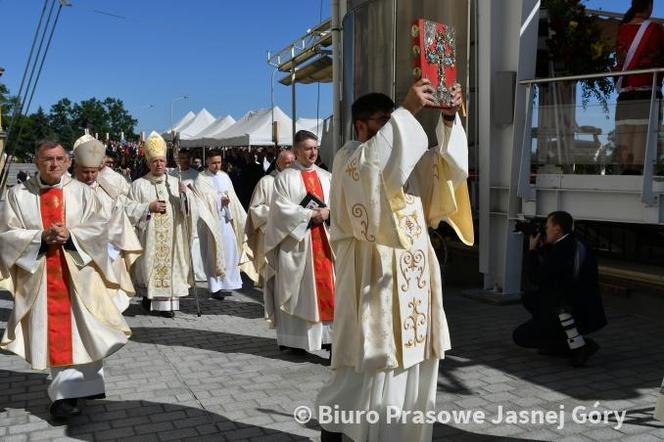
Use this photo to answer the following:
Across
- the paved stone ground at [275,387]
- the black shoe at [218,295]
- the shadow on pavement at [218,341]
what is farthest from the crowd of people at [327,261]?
the black shoe at [218,295]

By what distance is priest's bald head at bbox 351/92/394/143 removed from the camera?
376cm

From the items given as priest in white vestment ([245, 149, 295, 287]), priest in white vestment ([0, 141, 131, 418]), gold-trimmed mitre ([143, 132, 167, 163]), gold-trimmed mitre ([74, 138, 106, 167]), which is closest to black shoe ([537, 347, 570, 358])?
priest in white vestment ([245, 149, 295, 287])

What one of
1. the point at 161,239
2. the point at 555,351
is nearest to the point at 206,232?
the point at 161,239

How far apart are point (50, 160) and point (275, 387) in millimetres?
2415

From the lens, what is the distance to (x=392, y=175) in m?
3.52

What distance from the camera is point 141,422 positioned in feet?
15.7

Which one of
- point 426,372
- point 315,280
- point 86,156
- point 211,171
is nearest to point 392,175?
point 426,372

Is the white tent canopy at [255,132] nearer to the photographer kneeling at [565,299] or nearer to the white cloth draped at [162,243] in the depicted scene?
the white cloth draped at [162,243]

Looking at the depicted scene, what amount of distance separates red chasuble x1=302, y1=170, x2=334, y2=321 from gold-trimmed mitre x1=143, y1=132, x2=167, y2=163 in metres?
2.90

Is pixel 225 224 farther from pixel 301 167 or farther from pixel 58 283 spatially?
pixel 58 283

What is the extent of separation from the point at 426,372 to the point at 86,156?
3.59 m

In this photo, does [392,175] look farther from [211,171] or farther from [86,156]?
[211,171]

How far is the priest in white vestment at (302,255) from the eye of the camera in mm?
6266

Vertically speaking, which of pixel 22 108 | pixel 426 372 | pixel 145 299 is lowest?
pixel 145 299
